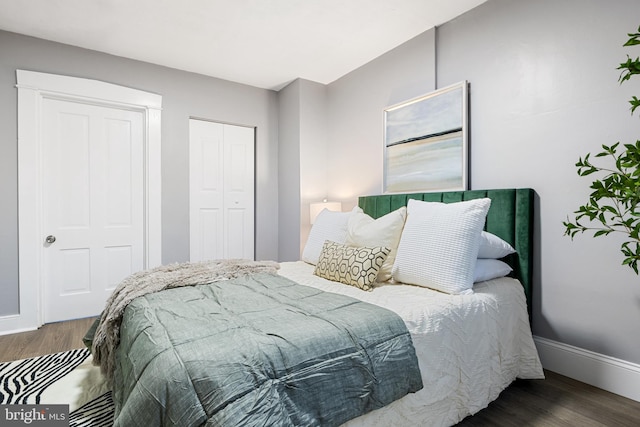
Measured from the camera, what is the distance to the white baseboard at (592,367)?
1728 mm

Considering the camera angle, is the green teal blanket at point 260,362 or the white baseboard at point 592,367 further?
the white baseboard at point 592,367

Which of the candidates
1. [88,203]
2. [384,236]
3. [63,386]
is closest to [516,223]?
[384,236]

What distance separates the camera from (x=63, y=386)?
6.13ft

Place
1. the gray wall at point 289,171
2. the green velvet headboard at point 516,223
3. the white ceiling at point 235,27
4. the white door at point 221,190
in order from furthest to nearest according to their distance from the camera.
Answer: the gray wall at point 289,171 → the white door at point 221,190 → the white ceiling at point 235,27 → the green velvet headboard at point 516,223

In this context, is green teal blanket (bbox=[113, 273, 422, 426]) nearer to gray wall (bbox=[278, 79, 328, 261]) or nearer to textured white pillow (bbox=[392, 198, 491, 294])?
textured white pillow (bbox=[392, 198, 491, 294])

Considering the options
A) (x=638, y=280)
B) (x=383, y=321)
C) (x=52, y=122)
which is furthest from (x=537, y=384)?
(x=52, y=122)

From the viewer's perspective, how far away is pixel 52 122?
9.80ft

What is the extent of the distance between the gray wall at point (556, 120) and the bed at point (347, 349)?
190mm

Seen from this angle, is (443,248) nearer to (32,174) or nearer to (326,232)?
(326,232)

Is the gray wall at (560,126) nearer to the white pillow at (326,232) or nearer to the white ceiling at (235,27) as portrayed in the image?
the white ceiling at (235,27)

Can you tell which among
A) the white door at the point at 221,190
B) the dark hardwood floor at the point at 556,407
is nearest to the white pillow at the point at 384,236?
the dark hardwood floor at the point at 556,407

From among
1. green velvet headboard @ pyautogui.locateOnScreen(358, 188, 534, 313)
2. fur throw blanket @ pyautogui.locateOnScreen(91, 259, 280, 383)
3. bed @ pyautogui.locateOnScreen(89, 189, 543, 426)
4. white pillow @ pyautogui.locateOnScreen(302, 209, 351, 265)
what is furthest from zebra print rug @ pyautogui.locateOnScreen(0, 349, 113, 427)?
→ green velvet headboard @ pyautogui.locateOnScreen(358, 188, 534, 313)

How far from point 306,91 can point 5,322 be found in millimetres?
3596

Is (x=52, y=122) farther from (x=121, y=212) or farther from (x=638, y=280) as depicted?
(x=638, y=280)
